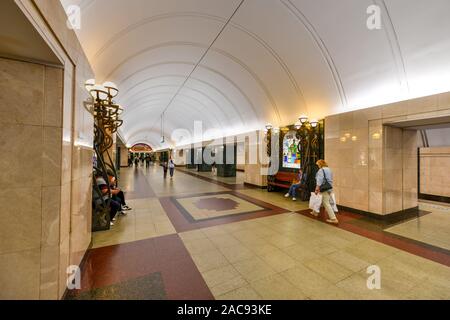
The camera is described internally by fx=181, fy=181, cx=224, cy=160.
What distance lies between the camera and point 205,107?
44.1ft

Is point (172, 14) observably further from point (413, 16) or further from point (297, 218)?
point (297, 218)

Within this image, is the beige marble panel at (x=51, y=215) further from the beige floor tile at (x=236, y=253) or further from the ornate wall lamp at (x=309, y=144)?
the ornate wall lamp at (x=309, y=144)

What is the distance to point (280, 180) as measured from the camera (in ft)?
30.2

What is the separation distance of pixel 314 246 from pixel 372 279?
1.04 m

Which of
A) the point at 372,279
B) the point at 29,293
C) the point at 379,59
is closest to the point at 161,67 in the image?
the point at 379,59

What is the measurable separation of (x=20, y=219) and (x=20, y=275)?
60 cm

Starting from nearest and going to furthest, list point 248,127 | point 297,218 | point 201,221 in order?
1. point 201,221
2. point 297,218
3. point 248,127

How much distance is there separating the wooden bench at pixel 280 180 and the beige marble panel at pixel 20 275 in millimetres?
8099

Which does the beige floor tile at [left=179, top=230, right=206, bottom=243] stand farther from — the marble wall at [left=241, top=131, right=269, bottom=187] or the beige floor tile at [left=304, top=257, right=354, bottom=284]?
the marble wall at [left=241, top=131, right=269, bottom=187]

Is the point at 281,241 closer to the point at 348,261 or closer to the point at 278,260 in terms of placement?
the point at 278,260

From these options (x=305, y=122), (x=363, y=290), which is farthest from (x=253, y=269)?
(x=305, y=122)

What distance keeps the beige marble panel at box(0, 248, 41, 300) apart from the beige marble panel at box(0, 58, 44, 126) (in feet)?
4.68

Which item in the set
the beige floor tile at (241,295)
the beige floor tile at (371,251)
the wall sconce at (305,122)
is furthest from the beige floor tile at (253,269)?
the wall sconce at (305,122)

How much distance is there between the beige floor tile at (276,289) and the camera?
227cm
